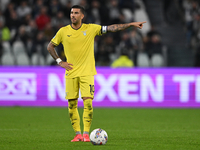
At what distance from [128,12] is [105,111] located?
23.0 ft

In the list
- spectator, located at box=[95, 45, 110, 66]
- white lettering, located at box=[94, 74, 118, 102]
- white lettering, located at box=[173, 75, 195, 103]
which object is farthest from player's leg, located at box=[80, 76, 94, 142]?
spectator, located at box=[95, 45, 110, 66]

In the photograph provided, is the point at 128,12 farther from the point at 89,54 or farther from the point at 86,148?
the point at 86,148

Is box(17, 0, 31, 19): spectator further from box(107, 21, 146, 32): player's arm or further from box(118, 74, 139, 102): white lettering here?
box(107, 21, 146, 32): player's arm

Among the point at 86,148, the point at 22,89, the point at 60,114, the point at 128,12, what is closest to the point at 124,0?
the point at 128,12

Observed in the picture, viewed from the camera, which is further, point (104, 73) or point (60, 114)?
point (104, 73)

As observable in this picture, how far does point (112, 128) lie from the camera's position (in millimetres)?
8484

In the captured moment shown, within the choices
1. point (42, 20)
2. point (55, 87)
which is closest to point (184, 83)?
point (55, 87)

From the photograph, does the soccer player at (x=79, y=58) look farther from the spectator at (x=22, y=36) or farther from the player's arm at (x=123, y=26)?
the spectator at (x=22, y=36)

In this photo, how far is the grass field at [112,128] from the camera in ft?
20.3

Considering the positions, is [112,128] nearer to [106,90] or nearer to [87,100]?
[87,100]

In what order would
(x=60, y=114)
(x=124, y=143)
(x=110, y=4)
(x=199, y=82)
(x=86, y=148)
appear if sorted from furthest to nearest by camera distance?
1. (x=110, y=4)
2. (x=199, y=82)
3. (x=60, y=114)
4. (x=124, y=143)
5. (x=86, y=148)

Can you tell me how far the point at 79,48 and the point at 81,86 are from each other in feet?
2.08

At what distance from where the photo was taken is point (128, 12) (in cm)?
1783

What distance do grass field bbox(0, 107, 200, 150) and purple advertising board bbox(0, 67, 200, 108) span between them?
45 centimetres
